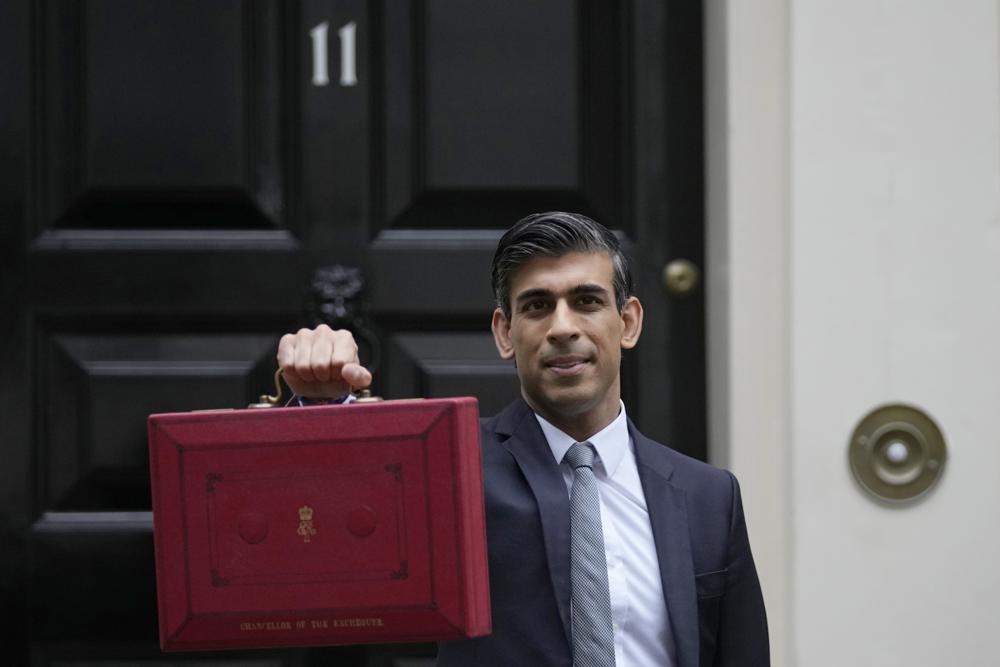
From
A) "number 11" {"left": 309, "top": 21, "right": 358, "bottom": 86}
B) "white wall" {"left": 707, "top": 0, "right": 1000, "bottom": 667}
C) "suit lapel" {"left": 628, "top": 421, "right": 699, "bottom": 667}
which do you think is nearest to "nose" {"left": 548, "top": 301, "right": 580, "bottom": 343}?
"suit lapel" {"left": 628, "top": 421, "right": 699, "bottom": 667}

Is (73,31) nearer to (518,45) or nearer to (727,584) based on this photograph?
(518,45)

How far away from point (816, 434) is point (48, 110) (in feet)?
5.30

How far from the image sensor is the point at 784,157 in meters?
2.77

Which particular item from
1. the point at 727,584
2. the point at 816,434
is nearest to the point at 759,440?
the point at 816,434

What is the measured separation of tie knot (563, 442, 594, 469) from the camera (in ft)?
6.38

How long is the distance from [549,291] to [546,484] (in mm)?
253

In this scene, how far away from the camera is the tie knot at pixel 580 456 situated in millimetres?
1945

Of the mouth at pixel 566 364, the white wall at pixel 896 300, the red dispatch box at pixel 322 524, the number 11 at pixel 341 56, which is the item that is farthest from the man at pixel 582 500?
the number 11 at pixel 341 56

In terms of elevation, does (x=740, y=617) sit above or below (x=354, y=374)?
below

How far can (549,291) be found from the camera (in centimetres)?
191

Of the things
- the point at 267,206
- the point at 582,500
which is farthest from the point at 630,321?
the point at 267,206

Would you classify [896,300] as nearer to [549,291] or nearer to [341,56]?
[549,291]

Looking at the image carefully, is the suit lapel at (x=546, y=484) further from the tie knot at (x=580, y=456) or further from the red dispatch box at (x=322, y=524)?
the red dispatch box at (x=322, y=524)

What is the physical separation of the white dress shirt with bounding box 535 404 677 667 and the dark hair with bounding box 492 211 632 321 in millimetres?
184
